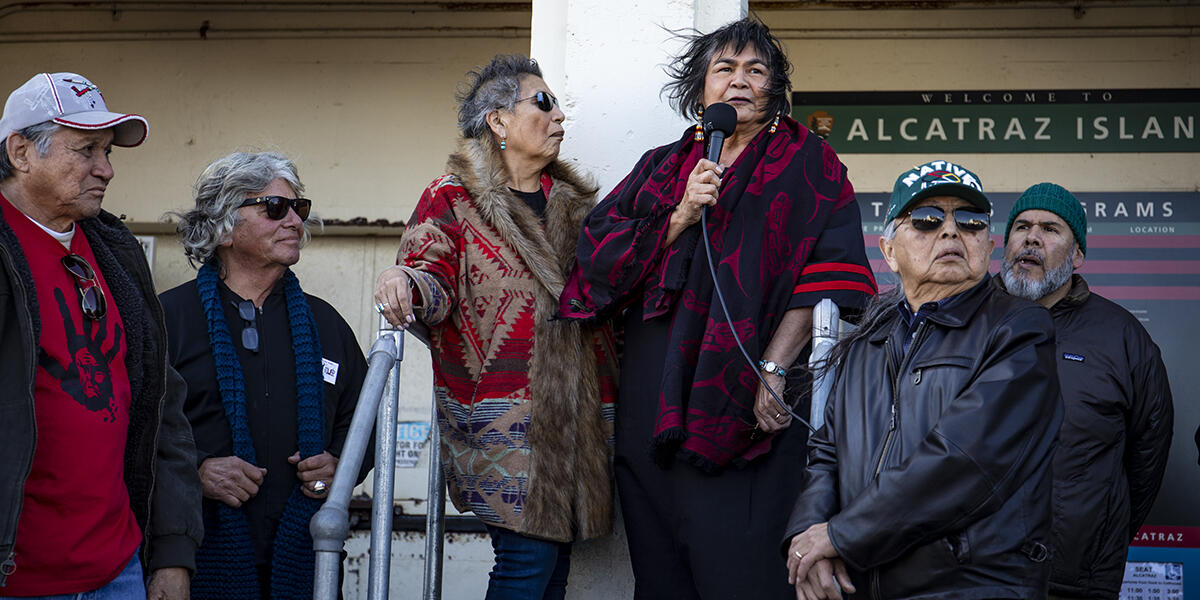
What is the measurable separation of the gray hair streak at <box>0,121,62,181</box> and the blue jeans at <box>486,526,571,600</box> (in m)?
1.48

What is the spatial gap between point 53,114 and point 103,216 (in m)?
0.34

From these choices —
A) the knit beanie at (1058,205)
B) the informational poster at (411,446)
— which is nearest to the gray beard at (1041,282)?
the knit beanie at (1058,205)

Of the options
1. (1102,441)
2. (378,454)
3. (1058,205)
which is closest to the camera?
(378,454)

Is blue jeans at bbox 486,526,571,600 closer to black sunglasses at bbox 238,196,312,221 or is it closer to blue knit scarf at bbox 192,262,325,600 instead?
blue knit scarf at bbox 192,262,325,600

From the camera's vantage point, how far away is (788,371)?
3211mm

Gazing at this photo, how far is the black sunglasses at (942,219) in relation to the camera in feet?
9.67

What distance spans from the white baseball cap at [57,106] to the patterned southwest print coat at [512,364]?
89 cm

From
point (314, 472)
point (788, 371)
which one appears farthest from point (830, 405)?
point (314, 472)

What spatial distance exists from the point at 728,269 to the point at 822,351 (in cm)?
33

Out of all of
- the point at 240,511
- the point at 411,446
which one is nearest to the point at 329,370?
the point at 240,511

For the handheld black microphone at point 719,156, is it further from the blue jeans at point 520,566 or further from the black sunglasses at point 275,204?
the black sunglasses at point 275,204

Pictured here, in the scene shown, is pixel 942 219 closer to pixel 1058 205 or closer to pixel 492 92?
pixel 492 92

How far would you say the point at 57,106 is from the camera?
117 inches

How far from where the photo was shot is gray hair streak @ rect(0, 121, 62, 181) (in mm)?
2934
